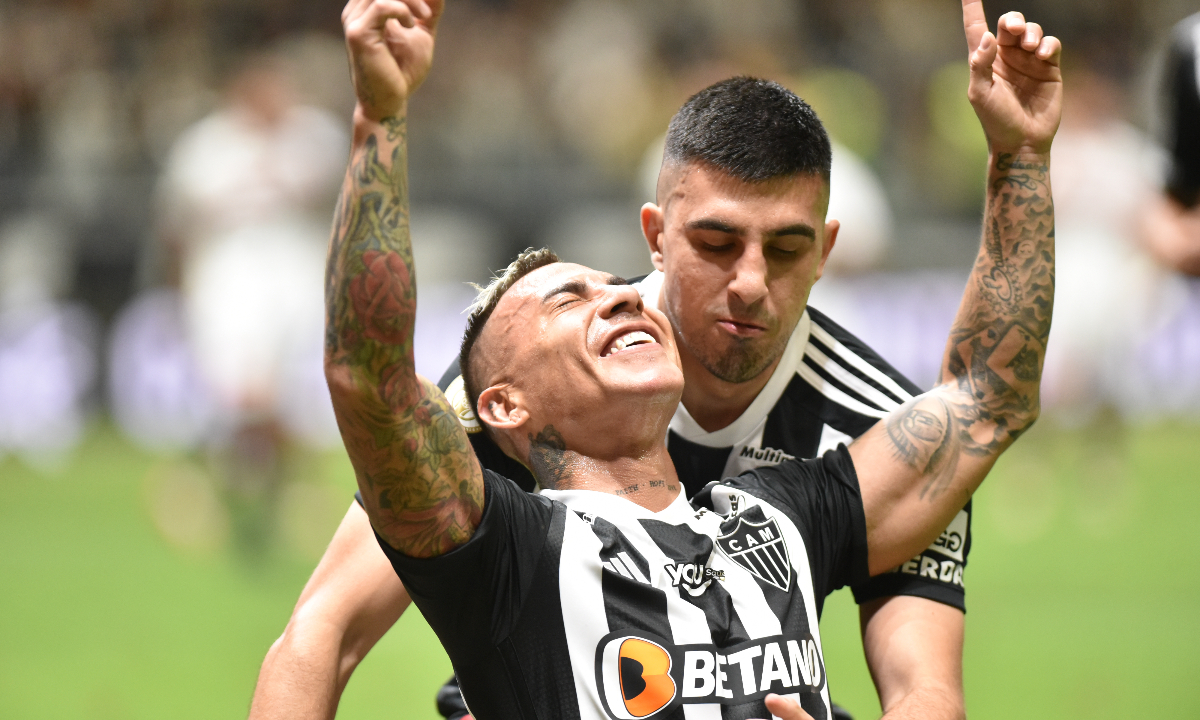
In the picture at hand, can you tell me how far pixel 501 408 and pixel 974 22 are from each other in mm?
1498

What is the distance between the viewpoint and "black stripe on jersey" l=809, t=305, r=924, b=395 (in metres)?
3.72

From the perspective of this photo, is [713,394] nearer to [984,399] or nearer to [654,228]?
[654,228]

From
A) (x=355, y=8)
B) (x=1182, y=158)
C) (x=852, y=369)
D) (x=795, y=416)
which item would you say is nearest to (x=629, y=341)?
(x=795, y=416)

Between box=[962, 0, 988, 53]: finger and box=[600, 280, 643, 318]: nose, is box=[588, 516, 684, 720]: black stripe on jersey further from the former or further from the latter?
box=[962, 0, 988, 53]: finger

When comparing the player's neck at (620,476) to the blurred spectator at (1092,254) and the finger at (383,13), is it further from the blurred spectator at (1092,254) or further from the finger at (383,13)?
the blurred spectator at (1092,254)

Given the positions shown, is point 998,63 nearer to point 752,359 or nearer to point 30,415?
point 752,359

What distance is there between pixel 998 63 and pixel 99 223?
1127 cm

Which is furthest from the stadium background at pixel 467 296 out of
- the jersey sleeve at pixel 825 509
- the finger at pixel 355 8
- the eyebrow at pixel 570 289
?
the finger at pixel 355 8

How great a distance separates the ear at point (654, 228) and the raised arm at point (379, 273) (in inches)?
48.4

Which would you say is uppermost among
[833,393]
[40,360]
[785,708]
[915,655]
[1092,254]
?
[1092,254]

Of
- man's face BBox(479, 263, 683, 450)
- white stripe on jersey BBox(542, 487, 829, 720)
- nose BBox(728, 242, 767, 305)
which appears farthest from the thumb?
white stripe on jersey BBox(542, 487, 829, 720)

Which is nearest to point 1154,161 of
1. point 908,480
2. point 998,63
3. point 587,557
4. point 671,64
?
point 998,63

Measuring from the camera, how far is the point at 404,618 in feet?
25.8

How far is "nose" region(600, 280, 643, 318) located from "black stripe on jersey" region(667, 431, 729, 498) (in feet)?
1.91
